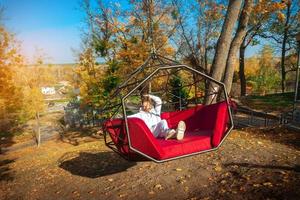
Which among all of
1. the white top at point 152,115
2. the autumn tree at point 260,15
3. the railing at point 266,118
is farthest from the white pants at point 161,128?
the autumn tree at point 260,15

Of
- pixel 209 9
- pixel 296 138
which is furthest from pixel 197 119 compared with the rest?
pixel 209 9

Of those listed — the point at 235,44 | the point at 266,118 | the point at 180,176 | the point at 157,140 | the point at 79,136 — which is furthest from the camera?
the point at 79,136

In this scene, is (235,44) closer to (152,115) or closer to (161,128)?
A: (152,115)

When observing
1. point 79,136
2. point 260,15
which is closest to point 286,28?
Result: point 260,15

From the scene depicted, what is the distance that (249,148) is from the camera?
7.81 m

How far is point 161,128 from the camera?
5.68 metres

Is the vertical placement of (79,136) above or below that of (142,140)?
below

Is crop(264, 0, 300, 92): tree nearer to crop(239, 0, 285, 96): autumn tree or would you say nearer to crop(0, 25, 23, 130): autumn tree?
crop(239, 0, 285, 96): autumn tree

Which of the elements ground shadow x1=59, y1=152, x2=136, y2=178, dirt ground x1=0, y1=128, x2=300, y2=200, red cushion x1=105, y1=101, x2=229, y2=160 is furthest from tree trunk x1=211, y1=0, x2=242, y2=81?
ground shadow x1=59, y1=152, x2=136, y2=178

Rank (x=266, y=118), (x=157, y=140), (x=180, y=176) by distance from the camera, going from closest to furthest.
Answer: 1. (x=157, y=140)
2. (x=180, y=176)
3. (x=266, y=118)

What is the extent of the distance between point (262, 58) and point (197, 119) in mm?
44582

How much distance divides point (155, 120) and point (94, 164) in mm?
3232

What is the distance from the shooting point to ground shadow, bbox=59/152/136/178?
7.35m

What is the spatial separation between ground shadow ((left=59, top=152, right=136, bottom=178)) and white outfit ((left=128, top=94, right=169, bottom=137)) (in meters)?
2.09
